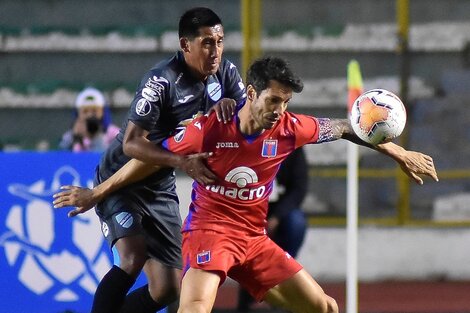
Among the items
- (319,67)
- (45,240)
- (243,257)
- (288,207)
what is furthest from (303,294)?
(319,67)

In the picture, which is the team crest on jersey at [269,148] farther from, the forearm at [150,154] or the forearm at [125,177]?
the forearm at [125,177]

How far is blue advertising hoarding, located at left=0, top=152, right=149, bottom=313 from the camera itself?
8594mm

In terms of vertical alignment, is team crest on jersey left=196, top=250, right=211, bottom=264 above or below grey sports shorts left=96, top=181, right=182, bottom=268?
below

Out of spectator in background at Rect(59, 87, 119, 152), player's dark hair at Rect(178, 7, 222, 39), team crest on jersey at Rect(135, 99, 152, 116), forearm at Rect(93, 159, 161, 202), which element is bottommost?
forearm at Rect(93, 159, 161, 202)

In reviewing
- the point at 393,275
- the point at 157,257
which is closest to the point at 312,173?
the point at 393,275

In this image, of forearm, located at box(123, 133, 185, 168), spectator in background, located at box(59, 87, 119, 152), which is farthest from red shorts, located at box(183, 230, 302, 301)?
spectator in background, located at box(59, 87, 119, 152)

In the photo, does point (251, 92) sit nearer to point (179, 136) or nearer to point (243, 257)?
point (179, 136)

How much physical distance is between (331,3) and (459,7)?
3.86 feet

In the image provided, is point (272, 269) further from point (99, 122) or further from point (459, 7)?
point (459, 7)

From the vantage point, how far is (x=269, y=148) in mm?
6500

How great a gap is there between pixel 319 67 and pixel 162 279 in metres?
5.40

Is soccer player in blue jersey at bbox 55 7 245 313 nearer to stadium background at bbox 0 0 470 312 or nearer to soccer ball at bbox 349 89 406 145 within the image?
soccer ball at bbox 349 89 406 145

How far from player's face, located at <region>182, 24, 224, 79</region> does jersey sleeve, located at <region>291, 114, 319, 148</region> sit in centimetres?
49

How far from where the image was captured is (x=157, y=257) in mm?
6984
